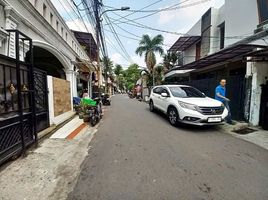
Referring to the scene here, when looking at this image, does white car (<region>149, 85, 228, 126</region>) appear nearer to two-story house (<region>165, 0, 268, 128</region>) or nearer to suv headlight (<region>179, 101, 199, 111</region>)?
suv headlight (<region>179, 101, 199, 111</region>)

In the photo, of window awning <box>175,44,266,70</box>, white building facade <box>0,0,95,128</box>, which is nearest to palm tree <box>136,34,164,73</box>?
white building facade <box>0,0,95,128</box>

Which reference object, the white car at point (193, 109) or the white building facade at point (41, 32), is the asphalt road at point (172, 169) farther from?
the white building facade at point (41, 32)

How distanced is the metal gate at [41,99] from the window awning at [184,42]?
14.0 metres

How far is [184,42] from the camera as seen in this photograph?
60.1ft

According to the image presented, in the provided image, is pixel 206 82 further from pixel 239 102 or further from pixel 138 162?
pixel 138 162

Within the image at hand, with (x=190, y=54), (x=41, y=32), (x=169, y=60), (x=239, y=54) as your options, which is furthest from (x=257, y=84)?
(x=169, y=60)

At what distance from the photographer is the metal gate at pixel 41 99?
20.2 feet

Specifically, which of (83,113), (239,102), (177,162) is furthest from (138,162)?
(239,102)

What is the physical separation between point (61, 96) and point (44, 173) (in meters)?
5.67

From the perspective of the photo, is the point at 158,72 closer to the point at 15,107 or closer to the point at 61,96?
the point at 61,96

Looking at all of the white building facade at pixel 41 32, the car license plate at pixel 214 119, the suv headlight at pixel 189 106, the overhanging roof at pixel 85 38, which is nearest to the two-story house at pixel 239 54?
the car license plate at pixel 214 119

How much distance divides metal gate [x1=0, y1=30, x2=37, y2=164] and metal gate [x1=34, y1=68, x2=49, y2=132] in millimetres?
1106

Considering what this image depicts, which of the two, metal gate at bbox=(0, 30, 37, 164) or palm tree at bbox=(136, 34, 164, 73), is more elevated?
palm tree at bbox=(136, 34, 164, 73)

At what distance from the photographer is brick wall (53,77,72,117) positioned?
800 cm
